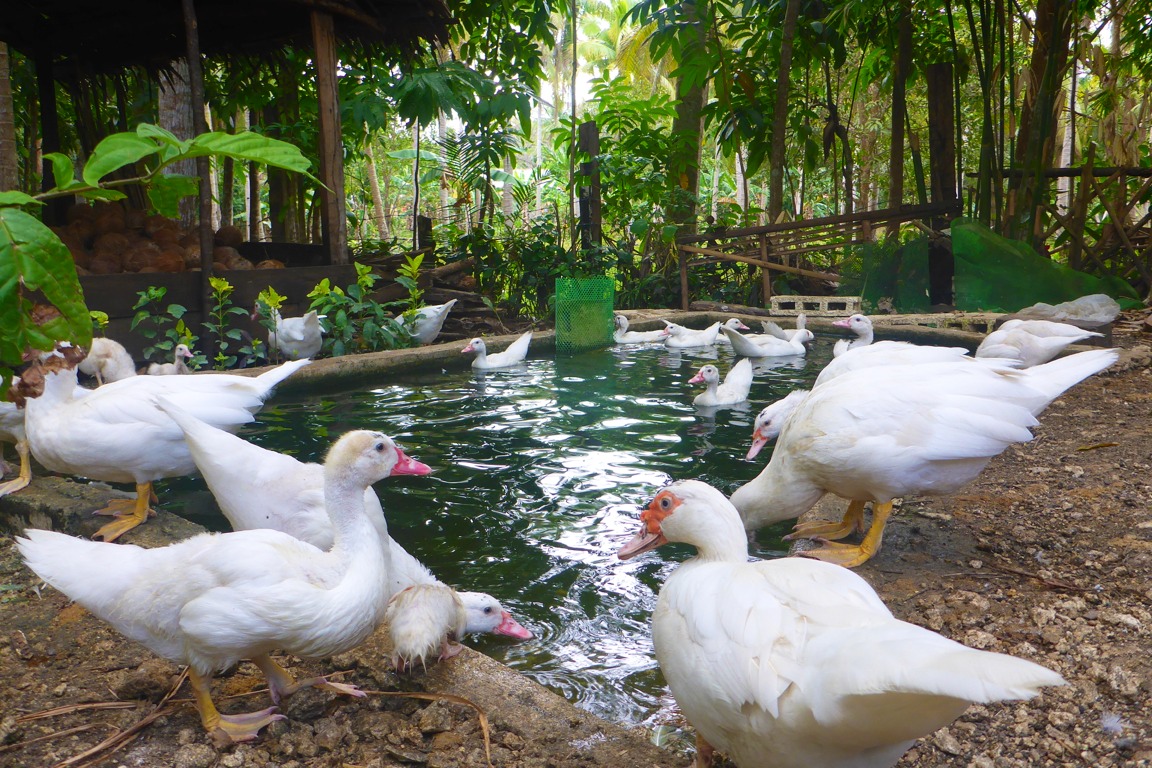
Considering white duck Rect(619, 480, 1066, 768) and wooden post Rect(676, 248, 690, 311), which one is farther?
wooden post Rect(676, 248, 690, 311)

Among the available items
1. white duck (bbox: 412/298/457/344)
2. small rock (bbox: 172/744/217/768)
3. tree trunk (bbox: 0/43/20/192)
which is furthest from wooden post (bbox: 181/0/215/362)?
small rock (bbox: 172/744/217/768)

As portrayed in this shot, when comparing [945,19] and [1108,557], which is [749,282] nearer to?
[945,19]

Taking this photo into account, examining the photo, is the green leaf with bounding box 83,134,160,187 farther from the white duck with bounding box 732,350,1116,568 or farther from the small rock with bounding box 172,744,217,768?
the white duck with bounding box 732,350,1116,568

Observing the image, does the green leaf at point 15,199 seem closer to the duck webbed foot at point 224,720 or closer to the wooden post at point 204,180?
the duck webbed foot at point 224,720

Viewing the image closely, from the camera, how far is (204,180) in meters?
7.63

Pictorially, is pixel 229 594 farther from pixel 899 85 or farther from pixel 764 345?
pixel 899 85

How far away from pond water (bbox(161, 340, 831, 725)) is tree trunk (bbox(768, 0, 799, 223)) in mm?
4882

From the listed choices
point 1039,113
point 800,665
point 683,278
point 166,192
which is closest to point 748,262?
point 683,278

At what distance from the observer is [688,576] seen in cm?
245

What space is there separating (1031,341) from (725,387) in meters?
2.35

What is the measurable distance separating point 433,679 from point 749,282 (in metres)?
11.2

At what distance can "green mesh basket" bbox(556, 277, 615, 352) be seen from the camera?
10.2m

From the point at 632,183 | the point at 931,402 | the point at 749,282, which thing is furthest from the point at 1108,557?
the point at 632,183

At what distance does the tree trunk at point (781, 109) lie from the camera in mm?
12256
